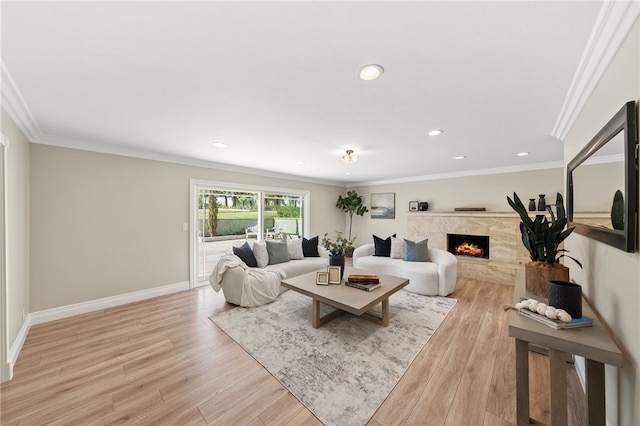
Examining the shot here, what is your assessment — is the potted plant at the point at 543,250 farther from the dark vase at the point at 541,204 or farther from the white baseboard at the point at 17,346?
the white baseboard at the point at 17,346

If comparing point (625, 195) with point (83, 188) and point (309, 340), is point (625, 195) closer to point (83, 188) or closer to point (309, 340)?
point (309, 340)

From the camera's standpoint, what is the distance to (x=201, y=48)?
1320mm

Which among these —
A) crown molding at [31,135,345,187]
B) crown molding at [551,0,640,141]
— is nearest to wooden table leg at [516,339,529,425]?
crown molding at [551,0,640,141]

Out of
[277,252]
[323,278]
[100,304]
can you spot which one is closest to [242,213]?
[277,252]

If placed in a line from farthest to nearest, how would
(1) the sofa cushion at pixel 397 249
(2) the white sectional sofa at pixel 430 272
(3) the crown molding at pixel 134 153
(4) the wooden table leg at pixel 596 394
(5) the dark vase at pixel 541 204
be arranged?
(1) the sofa cushion at pixel 397 249 → (5) the dark vase at pixel 541 204 → (2) the white sectional sofa at pixel 430 272 → (3) the crown molding at pixel 134 153 → (4) the wooden table leg at pixel 596 394

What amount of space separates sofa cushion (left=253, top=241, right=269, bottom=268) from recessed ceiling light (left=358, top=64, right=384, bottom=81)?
3.31m

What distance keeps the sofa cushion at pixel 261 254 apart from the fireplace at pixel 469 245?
4.16 m

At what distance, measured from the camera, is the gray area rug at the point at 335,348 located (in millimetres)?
1707

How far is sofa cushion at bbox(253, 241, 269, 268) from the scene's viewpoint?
4078 millimetres

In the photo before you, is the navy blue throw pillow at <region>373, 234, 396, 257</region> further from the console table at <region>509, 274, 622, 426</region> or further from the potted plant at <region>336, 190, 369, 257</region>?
the console table at <region>509, 274, 622, 426</region>

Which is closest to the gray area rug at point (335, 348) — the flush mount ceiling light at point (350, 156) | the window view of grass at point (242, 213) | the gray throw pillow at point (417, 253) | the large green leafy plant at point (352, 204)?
the gray throw pillow at point (417, 253)

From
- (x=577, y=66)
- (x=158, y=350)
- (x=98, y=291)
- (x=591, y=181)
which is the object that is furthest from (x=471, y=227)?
(x=98, y=291)

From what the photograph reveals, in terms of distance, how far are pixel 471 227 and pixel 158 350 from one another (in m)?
5.68

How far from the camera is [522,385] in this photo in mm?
1417
